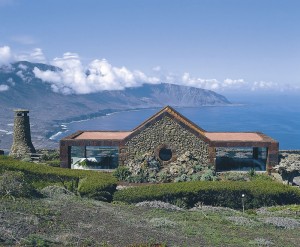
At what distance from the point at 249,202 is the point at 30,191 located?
1273 cm

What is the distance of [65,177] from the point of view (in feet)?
91.1

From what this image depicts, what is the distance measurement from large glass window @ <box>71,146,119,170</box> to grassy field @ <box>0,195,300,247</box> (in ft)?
47.2

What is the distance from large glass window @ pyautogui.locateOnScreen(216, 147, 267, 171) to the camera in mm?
35147

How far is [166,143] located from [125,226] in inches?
685

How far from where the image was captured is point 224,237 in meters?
16.1

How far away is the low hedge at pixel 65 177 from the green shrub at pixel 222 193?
3.11 ft

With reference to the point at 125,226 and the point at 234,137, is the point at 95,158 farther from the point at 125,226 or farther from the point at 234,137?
the point at 125,226

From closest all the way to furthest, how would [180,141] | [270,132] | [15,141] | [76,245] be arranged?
[76,245] < [180,141] < [15,141] < [270,132]

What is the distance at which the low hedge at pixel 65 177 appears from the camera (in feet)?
82.2

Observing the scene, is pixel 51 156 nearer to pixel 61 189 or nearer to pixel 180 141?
pixel 180 141

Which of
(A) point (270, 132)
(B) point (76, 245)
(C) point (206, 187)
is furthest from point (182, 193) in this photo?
(A) point (270, 132)

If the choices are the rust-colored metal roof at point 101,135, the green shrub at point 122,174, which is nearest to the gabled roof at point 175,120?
the rust-colored metal roof at point 101,135

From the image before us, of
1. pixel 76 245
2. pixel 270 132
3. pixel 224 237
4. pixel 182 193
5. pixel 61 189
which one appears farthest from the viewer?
pixel 270 132

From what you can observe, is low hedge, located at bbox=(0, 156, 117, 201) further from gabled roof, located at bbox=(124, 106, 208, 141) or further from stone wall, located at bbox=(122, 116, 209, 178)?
gabled roof, located at bbox=(124, 106, 208, 141)
